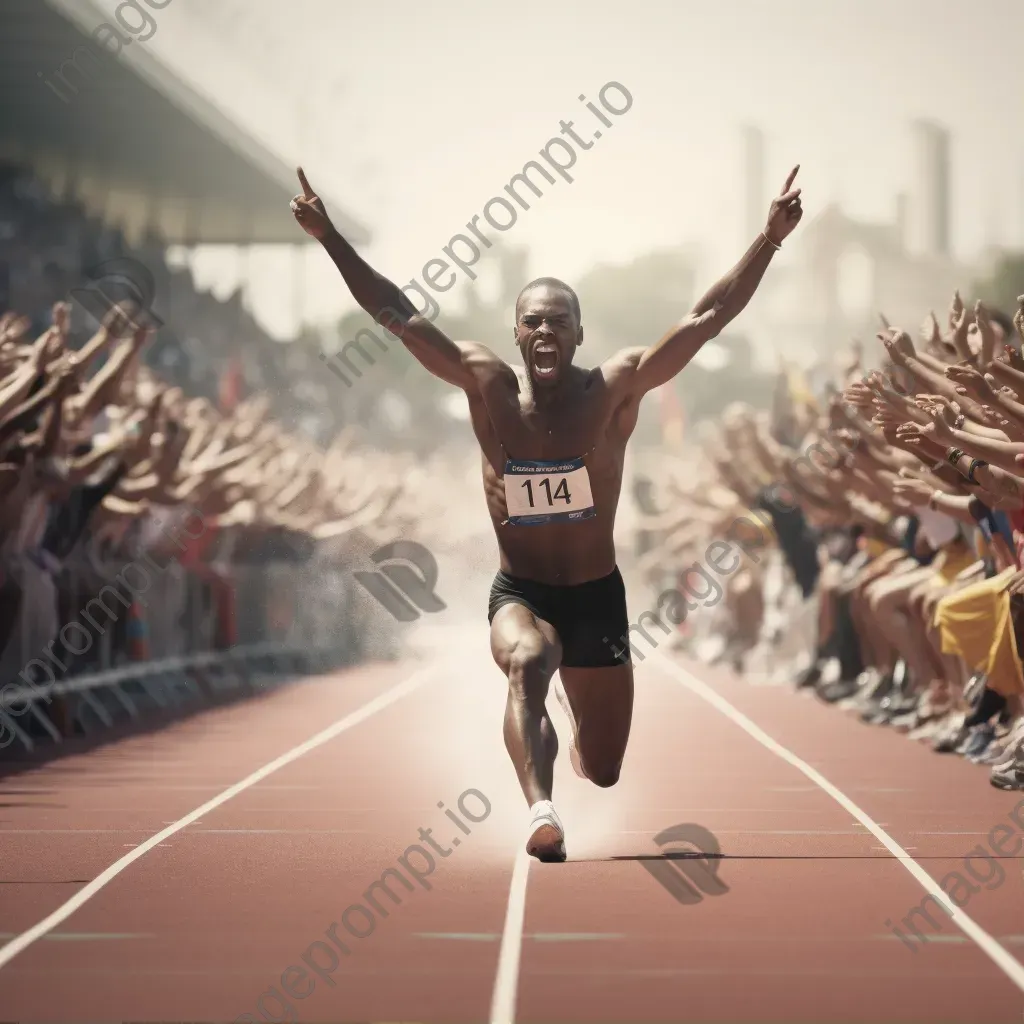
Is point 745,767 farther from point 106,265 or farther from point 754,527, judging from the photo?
point 106,265

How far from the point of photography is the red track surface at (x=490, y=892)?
740cm

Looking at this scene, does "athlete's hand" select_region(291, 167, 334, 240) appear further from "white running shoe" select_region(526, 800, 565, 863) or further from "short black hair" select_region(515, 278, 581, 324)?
"white running shoe" select_region(526, 800, 565, 863)

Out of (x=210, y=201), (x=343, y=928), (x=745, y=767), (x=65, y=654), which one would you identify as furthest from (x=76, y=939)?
(x=210, y=201)

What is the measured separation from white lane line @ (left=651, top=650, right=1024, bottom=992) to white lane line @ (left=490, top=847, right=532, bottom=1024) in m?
1.62

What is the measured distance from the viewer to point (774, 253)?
1082cm

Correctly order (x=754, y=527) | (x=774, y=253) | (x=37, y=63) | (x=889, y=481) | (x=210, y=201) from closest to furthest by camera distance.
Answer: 1. (x=774, y=253)
2. (x=889, y=481)
3. (x=754, y=527)
4. (x=37, y=63)
5. (x=210, y=201)

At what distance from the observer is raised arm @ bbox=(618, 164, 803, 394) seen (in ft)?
35.2

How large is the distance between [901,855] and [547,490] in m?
2.37

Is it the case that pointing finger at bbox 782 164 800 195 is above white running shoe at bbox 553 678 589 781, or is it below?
above

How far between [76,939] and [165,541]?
52.3 feet

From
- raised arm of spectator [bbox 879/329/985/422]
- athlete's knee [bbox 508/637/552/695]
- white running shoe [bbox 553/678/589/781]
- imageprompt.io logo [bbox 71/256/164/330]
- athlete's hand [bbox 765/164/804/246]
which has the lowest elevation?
white running shoe [bbox 553/678/589/781]

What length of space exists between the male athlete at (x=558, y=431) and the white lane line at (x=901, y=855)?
1.55m

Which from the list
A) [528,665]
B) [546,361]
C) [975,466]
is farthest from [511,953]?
[975,466]

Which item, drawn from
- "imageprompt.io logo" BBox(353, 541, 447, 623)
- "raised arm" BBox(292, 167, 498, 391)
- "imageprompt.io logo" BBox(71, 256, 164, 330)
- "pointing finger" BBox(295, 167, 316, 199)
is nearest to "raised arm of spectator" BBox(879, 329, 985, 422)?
"raised arm" BBox(292, 167, 498, 391)
